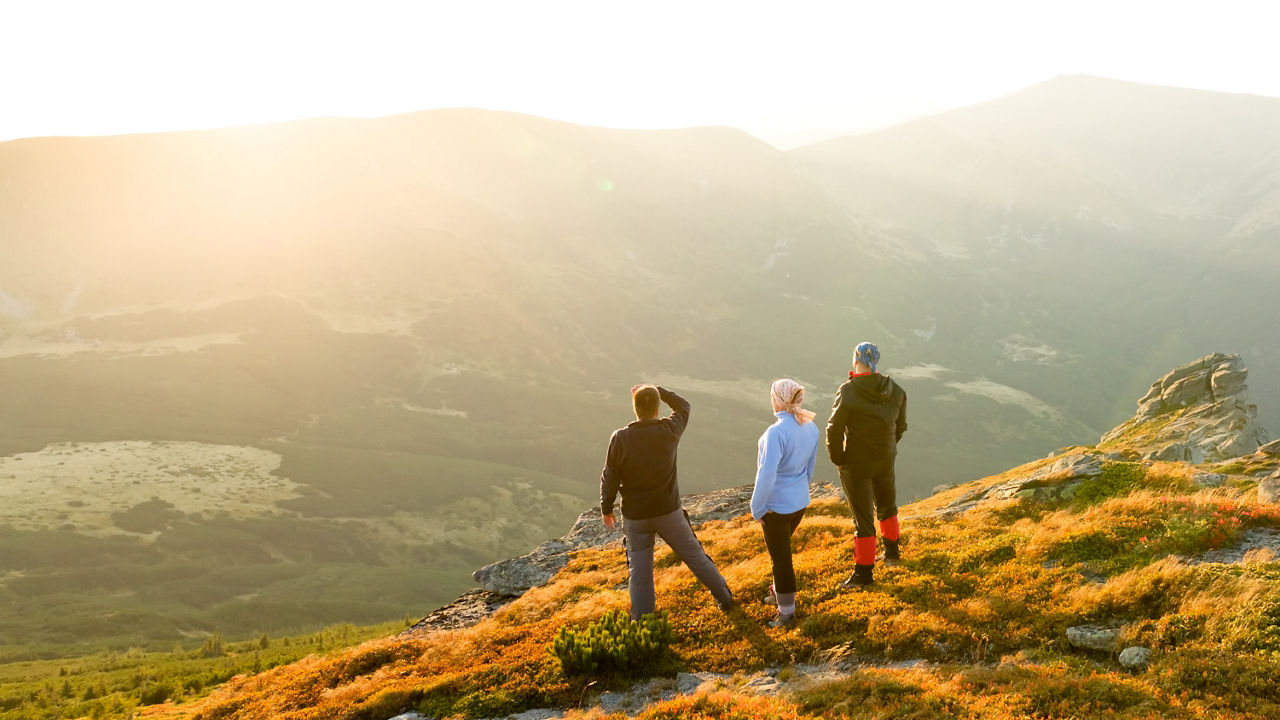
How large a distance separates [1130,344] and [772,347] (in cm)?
11076

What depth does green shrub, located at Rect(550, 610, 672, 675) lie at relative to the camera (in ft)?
27.7

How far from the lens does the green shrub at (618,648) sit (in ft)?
27.7

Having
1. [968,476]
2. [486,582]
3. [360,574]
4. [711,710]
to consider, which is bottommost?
[968,476]

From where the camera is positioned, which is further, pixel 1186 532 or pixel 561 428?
pixel 561 428

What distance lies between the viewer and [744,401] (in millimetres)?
139125

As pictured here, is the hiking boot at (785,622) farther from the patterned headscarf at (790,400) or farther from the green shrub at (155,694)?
the green shrub at (155,694)

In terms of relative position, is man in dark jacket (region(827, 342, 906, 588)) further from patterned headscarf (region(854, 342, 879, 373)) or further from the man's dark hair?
the man's dark hair

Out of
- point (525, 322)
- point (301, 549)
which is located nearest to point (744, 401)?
point (525, 322)

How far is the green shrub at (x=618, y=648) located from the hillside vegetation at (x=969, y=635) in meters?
0.18

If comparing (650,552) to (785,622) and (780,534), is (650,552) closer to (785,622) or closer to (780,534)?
(780,534)

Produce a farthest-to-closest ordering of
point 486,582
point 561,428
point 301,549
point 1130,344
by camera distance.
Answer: point 1130,344
point 561,428
point 301,549
point 486,582

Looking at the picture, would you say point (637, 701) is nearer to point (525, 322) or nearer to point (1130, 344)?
point (525, 322)

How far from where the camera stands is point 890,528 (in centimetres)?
998

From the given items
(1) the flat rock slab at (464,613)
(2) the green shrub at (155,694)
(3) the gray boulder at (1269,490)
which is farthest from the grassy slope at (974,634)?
(2) the green shrub at (155,694)
